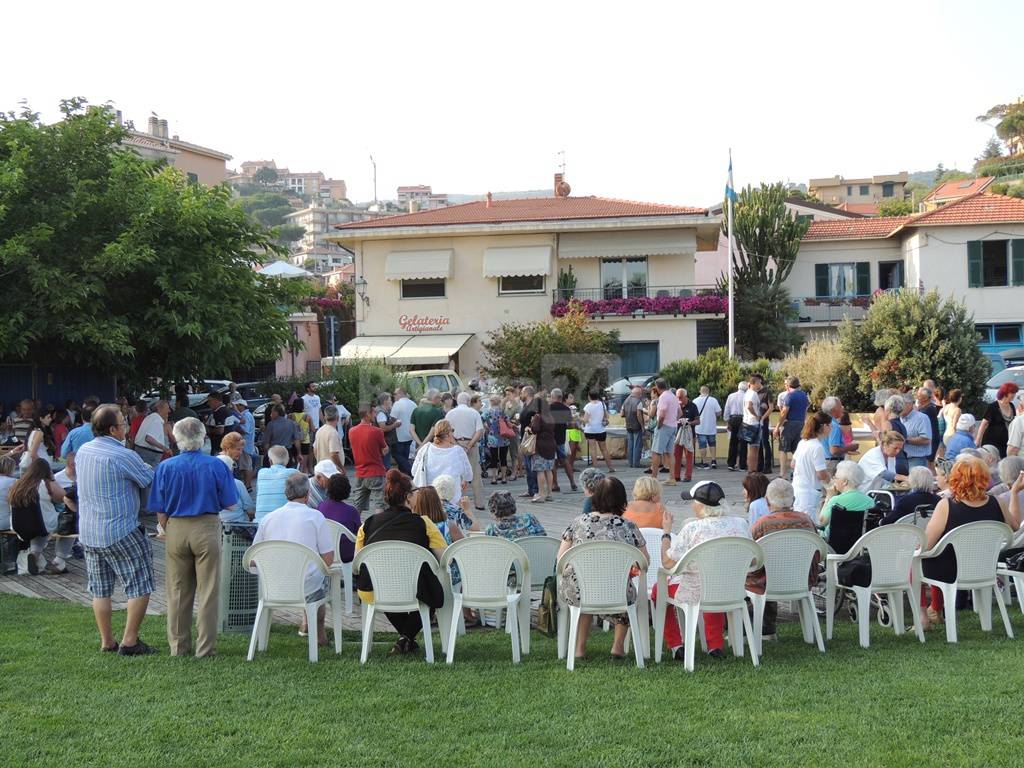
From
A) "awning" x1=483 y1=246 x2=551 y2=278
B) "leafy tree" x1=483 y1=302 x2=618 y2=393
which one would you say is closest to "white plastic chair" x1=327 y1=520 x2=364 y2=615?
"leafy tree" x1=483 y1=302 x2=618 y2=393

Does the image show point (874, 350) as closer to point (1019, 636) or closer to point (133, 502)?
point (1019, 636)

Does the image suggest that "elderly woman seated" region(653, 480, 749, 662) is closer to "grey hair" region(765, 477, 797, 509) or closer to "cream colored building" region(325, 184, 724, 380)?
"grey hair" region(765, 477, 797, 509)

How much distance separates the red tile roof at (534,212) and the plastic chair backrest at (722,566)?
91.6ft

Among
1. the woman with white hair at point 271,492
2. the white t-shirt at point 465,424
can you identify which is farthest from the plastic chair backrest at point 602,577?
the white t-shirt at point 465,424

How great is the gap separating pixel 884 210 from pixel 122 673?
64.9 m

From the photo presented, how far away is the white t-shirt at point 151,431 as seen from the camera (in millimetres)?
13508

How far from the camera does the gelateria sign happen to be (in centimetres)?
3572

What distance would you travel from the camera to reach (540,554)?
779 cm

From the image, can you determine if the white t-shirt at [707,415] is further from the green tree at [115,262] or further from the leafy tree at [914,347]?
the green tree at [115,262]

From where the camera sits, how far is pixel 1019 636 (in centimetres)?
717

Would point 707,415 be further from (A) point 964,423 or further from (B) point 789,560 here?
(B) point 789,560

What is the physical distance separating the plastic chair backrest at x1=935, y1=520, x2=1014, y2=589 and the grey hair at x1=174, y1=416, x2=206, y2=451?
521cm

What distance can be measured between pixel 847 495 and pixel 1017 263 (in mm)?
34909

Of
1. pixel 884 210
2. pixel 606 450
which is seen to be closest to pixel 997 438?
pixel 606 450
